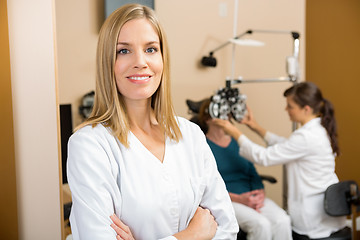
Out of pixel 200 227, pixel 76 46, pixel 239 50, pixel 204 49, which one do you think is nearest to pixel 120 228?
pixel 200 227

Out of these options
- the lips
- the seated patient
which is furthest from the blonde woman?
the seated patient

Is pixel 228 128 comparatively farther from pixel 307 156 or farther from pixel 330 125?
pixel 330 125

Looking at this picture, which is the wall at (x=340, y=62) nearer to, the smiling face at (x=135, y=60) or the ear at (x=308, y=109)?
the ear at (x=308, y=109)

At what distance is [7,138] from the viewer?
168 centimetres

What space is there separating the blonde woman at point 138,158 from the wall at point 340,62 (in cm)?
230

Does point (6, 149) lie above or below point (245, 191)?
above

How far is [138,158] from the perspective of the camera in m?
1.16

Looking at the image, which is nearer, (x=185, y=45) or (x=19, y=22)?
(x=19, y=22)

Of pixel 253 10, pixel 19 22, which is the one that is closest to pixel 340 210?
pixel 253 10

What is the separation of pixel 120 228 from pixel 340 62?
273 cm

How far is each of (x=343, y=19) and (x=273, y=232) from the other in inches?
74.8

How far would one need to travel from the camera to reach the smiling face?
3.79ft

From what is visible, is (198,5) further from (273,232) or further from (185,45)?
(273,232)

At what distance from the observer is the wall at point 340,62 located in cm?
313
